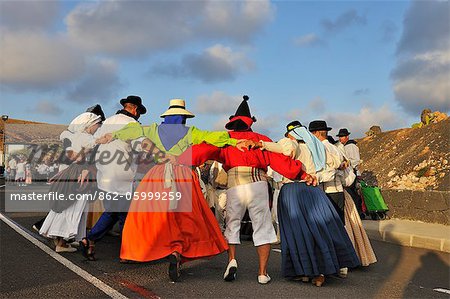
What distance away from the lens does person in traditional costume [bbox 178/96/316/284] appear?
6.30 metres

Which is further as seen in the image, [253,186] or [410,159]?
[410,159]

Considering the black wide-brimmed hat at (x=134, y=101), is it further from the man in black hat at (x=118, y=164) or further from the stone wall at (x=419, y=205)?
the stone wall at (x=419, y=205)

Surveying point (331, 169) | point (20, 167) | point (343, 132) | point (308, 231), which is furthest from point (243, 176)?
point (20, 167)

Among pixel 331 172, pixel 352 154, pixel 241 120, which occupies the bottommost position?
pixel 331 172

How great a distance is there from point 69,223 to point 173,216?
217 centimetres

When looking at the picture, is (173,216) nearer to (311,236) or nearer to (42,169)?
(311,236)

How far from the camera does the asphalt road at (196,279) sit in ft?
18.4

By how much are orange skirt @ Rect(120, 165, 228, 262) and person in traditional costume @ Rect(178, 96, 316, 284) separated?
0.25m

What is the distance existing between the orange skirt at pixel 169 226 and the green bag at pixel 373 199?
733cm

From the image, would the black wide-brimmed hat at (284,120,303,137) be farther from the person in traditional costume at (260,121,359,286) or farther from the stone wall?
the stone wall

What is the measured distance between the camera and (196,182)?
6.61m

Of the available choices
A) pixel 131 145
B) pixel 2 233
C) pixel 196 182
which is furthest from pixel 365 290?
pixel 2 233

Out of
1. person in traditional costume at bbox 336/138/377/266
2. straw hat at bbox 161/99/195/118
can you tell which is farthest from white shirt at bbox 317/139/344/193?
straw hat at bbox 161/99/195/118

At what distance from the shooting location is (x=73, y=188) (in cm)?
779
